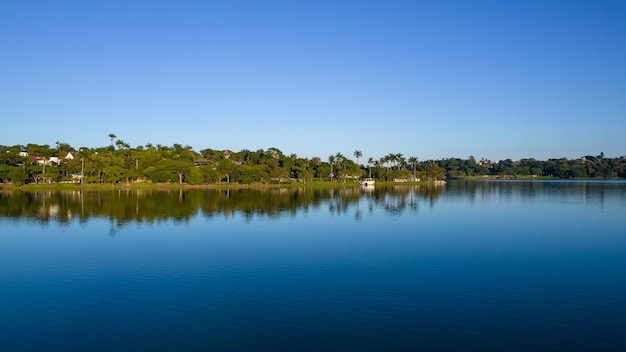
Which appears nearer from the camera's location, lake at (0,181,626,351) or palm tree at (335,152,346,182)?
lake at (0,181,626,351)

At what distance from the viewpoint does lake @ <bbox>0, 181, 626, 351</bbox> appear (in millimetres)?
15008

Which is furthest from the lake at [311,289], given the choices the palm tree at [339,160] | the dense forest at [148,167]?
the palm tree at [339,160]

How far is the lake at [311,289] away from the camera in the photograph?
15008 mm

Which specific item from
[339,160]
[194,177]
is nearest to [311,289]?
[194,177]

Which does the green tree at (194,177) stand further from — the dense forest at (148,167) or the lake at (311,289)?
the lake at (311,289)

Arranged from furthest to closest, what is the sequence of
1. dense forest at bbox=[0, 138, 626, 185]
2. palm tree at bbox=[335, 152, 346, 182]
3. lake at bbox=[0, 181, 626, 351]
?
palm tree at bbox=[335, 152, 346, 182] → dense forest at bbox=[0, 138, 626, 185] → lake at bbox=[0, 181, 626, 351]

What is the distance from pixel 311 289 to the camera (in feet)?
68.0

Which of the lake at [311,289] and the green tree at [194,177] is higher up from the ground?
the green tree at [194,177]

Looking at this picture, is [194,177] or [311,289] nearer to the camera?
[311,289]

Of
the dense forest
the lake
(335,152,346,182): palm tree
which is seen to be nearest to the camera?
the lake

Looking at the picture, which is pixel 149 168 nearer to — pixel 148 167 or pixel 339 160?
pixel 148 167

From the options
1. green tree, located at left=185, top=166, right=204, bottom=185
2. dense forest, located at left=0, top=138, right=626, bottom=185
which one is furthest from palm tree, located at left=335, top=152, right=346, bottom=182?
green tree, located at left=185, top=166, right=204, bottom=185

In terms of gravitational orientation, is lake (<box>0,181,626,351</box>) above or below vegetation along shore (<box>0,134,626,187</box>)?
below

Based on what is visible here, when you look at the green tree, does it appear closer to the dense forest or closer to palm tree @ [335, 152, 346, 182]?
the dense forest
